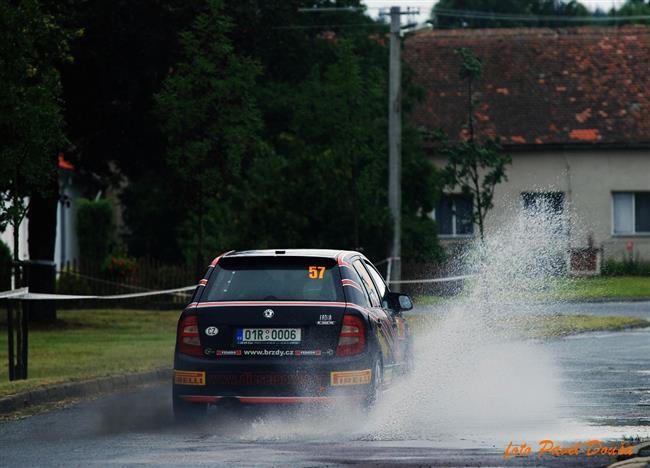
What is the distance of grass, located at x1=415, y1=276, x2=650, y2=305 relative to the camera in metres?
43.2

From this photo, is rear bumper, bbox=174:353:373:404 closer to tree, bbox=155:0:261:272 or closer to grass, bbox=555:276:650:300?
tree, bbox=155:0:261:272

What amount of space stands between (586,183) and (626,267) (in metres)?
4.02

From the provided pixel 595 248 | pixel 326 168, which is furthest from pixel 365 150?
pixel 595 248

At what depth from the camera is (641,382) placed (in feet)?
60.6

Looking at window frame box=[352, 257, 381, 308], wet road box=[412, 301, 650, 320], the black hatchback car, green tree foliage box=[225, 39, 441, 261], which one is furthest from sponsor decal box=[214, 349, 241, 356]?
wet road box=[412, 301, 650, 320]

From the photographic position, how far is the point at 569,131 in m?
53.2

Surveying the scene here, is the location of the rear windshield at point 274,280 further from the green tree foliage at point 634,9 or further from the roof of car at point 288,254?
the green tree foliage at point 634,9

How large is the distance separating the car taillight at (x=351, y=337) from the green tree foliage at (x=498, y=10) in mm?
70668

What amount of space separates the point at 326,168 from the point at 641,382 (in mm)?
18707

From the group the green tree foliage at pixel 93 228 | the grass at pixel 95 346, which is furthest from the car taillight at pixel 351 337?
the green tree foliage at pixel 93 228

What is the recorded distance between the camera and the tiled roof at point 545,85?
53.2m

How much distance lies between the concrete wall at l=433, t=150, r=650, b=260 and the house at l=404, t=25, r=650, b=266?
33 mm

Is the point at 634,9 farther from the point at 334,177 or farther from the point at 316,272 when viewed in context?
the point at 316,272

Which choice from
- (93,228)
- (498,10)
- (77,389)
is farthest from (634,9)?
(77,389)
